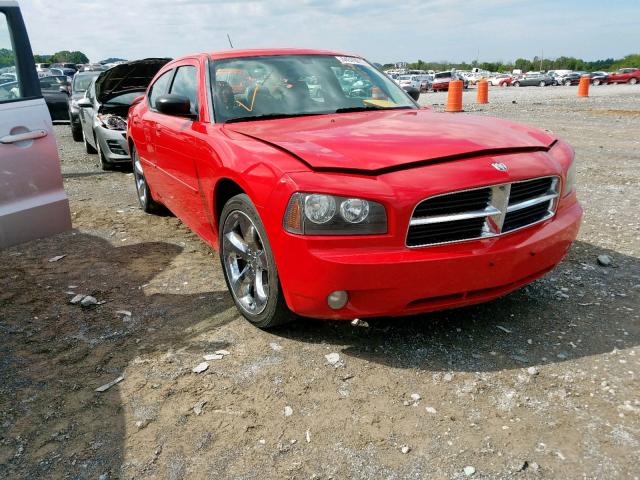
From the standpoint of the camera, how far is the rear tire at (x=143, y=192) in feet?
19.9

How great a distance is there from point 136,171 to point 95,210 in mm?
775

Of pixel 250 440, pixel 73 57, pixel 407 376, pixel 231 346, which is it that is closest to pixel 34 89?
pixel 231 346

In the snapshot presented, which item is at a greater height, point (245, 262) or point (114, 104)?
point (114, 104)

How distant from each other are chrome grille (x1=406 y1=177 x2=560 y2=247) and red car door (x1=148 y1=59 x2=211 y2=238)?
65.0 inches

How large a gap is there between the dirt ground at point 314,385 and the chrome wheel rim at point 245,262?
0.19 meters

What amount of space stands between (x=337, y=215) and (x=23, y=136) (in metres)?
1.94

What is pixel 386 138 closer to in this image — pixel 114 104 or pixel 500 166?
pixel 500 166

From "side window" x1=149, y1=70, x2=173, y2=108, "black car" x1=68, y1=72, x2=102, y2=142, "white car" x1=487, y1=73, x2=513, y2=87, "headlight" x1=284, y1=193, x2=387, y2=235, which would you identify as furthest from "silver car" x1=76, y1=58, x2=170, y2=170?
"white car" x1=487, y1=73, x2=513, y2=87

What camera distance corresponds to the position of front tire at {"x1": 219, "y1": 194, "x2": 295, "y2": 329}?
3.05 m

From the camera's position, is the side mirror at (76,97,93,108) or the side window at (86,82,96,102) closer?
the side mirror at (76,97,93,108)

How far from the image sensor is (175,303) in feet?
12.6

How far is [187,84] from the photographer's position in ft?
14.8

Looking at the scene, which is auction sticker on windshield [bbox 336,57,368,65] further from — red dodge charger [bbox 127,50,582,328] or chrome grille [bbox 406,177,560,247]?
chrome grille [bbox 406,177,560,247]

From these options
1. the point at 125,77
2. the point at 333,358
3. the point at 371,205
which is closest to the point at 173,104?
the point at 371,205
